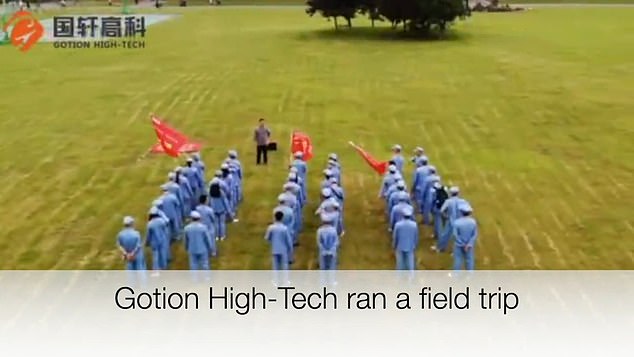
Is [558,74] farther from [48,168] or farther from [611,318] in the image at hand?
[611,318]

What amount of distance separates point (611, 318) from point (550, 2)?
5982 centimetres

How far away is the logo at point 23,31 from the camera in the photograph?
43250 millimetres

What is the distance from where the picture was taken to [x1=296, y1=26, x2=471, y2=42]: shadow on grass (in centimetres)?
4444

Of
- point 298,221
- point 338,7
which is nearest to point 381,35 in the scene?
point 338,7

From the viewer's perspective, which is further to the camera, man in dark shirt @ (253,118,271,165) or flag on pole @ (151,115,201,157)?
man in dark shirt @ (253,118,271,165)

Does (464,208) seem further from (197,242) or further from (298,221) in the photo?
(197,242)

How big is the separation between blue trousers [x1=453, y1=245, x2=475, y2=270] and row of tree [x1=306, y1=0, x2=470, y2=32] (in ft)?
107

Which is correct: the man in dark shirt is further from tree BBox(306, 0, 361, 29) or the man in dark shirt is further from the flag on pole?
tree BBox(306, 0, 361, 29)

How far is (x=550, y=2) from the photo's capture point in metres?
67.4

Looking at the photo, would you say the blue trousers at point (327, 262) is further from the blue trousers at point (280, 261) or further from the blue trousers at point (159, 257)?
the blue trousers at point (159, 257)

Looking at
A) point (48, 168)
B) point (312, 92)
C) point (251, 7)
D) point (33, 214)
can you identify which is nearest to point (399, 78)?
point (312, 92)

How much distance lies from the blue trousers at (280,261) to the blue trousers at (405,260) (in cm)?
155

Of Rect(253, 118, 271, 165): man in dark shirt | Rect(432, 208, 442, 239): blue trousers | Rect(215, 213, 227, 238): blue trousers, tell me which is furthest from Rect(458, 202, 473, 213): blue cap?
Rect(253, 118, 271, 165): man in dark shirt

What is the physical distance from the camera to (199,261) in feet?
40.5
